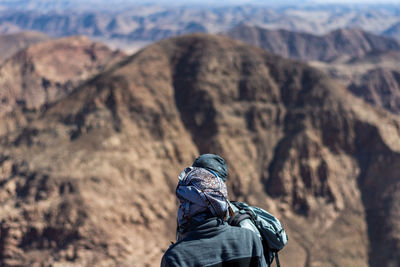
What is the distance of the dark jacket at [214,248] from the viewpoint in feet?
7.77

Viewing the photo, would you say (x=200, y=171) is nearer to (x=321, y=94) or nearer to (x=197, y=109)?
(x=197, y=109)

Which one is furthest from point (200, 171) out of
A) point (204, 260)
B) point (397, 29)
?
point (397, 29)

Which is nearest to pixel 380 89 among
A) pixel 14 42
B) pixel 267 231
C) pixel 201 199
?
pixel 267 231

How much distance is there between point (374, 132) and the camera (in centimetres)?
2673

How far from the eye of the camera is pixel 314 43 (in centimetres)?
10981

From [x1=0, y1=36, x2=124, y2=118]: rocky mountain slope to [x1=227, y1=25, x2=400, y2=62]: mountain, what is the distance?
2307 inches

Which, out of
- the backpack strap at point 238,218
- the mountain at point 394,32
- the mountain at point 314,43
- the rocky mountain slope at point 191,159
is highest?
the mountain at point 394,32

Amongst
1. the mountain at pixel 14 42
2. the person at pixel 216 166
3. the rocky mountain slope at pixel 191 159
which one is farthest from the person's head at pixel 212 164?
the mountain at pixel 14 42

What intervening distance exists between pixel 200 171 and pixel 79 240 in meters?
17.7

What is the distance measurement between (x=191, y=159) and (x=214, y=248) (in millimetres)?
22427

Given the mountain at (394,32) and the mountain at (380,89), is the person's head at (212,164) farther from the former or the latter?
the mountain at (394,32)

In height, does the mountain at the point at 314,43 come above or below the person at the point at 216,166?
above

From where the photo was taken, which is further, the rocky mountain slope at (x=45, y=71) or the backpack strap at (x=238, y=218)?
the rocky mountain slope at (x=45, y=71)

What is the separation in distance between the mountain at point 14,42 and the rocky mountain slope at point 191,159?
263 feet
